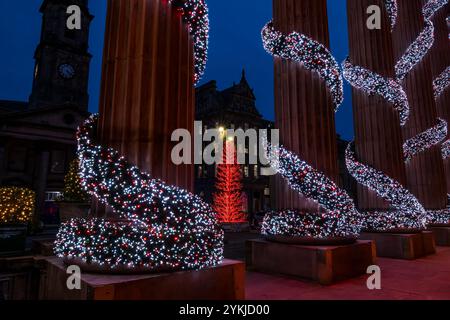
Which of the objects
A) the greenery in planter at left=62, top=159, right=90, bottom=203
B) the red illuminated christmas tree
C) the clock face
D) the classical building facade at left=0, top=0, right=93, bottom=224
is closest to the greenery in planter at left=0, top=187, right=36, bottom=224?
the greenery in planter at left=62, top=159, right=90, bottom=203

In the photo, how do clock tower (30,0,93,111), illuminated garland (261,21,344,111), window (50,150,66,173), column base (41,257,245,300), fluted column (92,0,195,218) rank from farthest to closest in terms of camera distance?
clock tower (30,0,93,111) → window (50,150,66,173) → illuminated garland (261,21,344,111) → fluted column (92,0,195,218) → column base (41,257,245,300)

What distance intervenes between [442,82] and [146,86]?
52.4 feet

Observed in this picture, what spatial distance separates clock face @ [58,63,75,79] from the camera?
1490 inches

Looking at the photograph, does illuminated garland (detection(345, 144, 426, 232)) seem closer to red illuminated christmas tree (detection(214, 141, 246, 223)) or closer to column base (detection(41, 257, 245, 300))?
column base (detection(41, 257, 245, 300))

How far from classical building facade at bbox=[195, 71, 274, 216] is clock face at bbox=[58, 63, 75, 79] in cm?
1651

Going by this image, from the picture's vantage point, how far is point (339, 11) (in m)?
160

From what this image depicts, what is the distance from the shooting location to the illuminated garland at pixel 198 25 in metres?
4.45

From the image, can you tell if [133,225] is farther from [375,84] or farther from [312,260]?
[375,84]

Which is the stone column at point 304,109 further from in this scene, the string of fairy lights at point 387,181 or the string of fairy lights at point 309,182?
the string of fairy lights at point 387,181

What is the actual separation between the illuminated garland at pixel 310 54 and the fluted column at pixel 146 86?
311 centimetres

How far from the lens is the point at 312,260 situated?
545 centimetres

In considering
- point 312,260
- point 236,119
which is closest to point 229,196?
point 236,119

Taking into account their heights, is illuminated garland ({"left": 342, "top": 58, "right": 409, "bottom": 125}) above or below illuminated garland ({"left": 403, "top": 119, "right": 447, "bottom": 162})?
above
